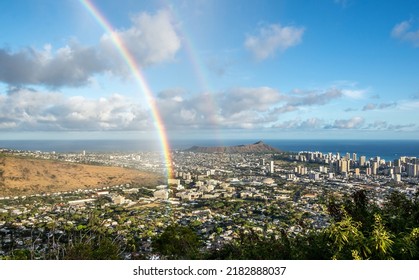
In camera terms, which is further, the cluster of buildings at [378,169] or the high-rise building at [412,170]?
the cluster of buildings at [378,169]

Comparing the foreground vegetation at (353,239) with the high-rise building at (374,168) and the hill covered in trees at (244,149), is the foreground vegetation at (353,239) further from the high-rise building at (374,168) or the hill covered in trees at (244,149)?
the hill covered in trees at (244,149)

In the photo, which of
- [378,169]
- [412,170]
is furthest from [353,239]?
[378,169]

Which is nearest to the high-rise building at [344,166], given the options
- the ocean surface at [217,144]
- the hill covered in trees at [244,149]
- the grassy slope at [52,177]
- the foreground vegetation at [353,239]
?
the ocean surface at [217,144]

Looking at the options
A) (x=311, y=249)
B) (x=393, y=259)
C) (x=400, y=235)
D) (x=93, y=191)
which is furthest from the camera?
(x=93, y=191)

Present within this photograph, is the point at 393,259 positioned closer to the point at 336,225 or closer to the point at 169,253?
the point at 336,225

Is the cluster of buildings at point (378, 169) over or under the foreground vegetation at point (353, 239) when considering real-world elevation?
under

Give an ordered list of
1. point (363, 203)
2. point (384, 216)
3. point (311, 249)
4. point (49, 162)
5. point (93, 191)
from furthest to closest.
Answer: point (49, 162)
point (93, 191)
point (363, 203)
point (384, 216)
point (311, 249)

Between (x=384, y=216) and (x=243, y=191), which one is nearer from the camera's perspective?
(x=384, y=216)

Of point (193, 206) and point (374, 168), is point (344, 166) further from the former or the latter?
point (193, 206)

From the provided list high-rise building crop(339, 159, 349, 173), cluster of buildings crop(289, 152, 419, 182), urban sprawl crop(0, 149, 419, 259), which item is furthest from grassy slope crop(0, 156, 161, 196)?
high-rise building crop(339, 159, 349, 173)
